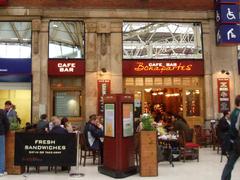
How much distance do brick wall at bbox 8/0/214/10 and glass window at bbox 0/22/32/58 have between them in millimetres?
968

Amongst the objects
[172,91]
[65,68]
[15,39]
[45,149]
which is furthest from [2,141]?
[172,91]

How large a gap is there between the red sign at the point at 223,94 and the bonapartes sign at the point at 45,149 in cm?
999

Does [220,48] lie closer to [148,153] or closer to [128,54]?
[128,54]

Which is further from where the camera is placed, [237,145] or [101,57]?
[101,57]

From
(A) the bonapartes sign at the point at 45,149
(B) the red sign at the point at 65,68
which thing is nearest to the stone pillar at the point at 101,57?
(B) the red sign at the point at 65,68

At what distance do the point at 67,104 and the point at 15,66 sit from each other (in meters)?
2.82

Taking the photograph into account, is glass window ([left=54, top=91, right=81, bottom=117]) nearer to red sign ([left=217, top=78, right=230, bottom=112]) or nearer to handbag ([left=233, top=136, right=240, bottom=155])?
red sign ([left=217, top=78, right=230, bottom=112])

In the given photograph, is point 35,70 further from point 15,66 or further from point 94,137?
point 94,137

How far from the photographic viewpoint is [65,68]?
18609 millimetres

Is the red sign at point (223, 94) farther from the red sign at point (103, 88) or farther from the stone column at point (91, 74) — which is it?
the stone column at point (91, 74)

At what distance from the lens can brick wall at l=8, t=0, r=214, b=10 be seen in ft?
62.1

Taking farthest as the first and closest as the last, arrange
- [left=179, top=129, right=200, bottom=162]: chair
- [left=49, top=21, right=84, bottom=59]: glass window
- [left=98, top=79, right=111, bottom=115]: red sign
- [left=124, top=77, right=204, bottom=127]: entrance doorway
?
[left=124, top=77, right=204, bottom=127]: entrance doorway
[left=49, top=21, right=84, bottom=59]: glass window
[left=98, top=79, right=111, bottom=115]: red sign
[left=179, top=129, right=200, bottom=162]: chair

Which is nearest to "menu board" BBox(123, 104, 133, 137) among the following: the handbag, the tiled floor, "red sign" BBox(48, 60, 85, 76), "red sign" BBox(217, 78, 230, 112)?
the tiled floor

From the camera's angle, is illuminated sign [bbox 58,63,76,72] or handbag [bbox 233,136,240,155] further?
illuminated sign [bbox 58,63,76,72]
